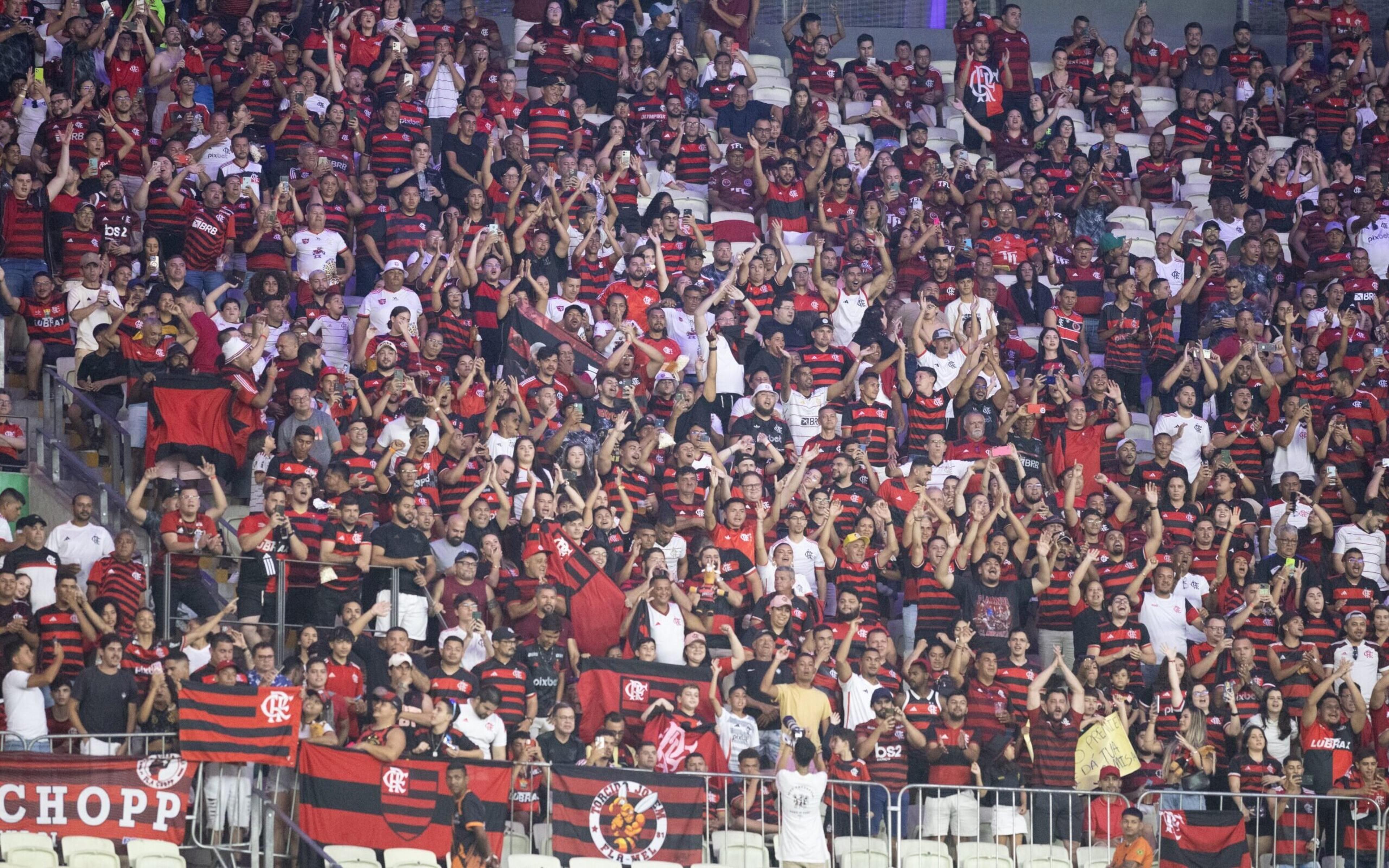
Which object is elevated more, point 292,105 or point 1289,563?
point 292,105

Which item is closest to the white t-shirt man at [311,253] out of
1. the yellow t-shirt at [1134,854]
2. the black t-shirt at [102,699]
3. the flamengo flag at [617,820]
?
the black t-shirt at [102,699]

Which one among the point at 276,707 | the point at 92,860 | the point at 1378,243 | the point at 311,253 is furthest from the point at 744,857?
the point at 1378,243

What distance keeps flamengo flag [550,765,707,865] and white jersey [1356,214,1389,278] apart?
35.8 feet

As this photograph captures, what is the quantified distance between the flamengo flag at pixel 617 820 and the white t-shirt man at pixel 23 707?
362 cm

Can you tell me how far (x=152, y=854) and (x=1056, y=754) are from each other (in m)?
6.81

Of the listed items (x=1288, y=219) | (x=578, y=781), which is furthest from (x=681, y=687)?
(x=1288, y=219)

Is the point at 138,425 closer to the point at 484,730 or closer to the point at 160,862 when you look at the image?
the point at 484,730

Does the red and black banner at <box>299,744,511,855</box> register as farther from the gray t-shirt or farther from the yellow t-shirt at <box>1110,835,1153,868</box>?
the yellow t-shirt at <box>1110,835,1153,868</box>

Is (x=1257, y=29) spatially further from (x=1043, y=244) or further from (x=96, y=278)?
(x=96, y=278)

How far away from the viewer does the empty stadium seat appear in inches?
556

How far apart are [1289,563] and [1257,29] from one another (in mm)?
9801

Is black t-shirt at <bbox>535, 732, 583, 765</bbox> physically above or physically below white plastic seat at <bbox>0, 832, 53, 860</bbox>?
above

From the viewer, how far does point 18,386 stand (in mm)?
17578

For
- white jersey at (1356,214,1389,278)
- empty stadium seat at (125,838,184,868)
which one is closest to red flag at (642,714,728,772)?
empty stadium seat at (125,838,184,868)
